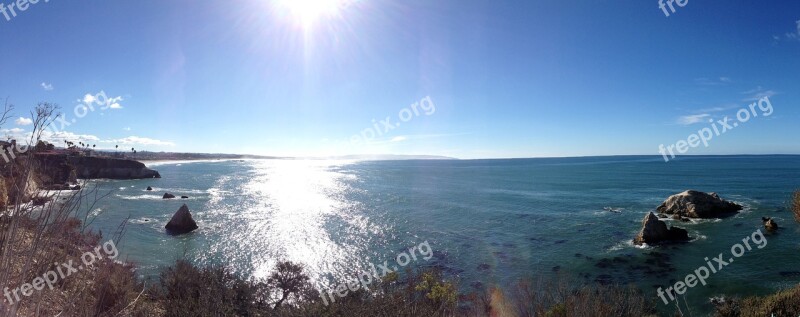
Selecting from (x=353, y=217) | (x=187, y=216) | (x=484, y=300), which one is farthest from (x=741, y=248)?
(x=187, y=216)

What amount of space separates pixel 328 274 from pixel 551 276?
13.5 metres

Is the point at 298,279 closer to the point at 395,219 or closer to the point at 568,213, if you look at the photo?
the point at 395,219

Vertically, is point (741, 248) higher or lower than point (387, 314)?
lower

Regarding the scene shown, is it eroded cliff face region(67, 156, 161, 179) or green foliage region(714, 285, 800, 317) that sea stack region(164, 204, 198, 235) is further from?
eroded cliff face region(67, 156, 161, 179)

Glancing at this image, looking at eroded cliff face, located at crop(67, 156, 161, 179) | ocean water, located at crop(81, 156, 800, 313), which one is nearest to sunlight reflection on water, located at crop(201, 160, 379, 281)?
ocean water, located at crop(81, 156, 800, 313)

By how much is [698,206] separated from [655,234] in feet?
46.5

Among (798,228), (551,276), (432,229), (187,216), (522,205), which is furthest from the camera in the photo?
(522,205)

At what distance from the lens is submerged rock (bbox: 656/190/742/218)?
129 ft

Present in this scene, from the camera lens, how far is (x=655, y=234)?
1184 inches

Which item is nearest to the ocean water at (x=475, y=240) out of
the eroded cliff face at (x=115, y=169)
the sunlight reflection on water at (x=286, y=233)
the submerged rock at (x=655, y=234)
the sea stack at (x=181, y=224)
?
the sunlight reflection on water at (x=286, y=233)

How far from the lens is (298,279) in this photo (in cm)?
1923

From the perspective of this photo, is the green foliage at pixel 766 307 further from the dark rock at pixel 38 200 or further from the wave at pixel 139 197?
the wave at pixel 139 197

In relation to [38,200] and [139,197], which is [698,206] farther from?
[139,197]

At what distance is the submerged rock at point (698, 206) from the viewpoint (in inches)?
1548
